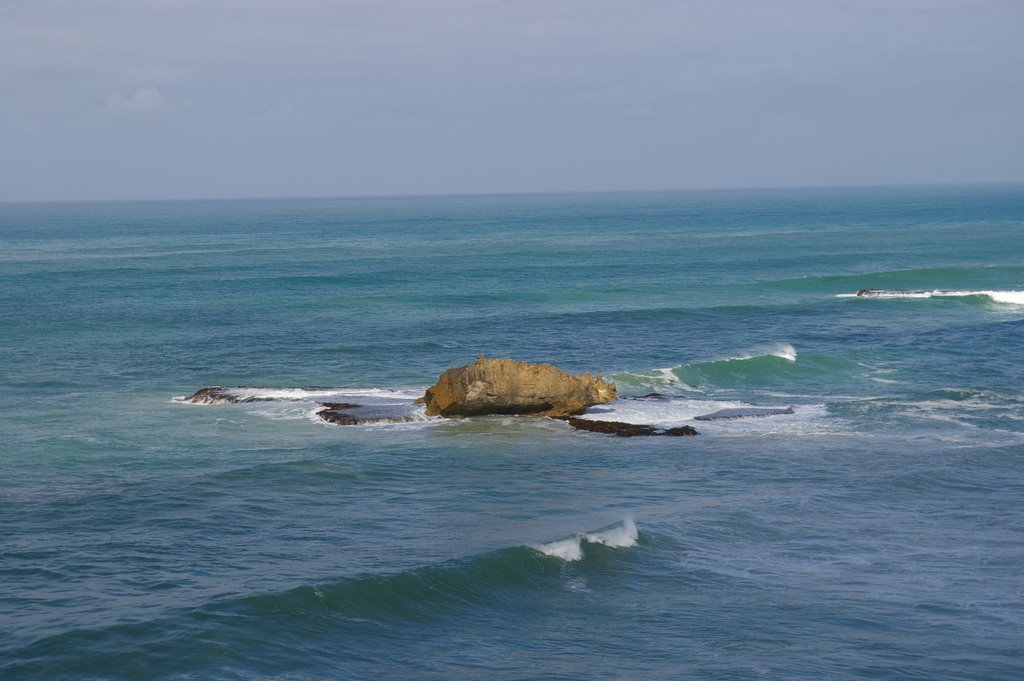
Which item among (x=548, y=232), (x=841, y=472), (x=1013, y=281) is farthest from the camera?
(x=548, y=232)

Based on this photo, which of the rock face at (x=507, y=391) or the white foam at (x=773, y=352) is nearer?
the rock face at (x=507, y=391)

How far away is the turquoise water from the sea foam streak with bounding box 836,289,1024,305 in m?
4.13

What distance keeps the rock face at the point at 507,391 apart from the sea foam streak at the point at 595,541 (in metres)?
10.4

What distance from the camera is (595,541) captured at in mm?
22484

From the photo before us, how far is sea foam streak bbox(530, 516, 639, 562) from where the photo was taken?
21.9m

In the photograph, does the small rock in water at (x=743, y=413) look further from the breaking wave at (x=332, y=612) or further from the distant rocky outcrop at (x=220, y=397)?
the distant rocky outcrop at (x=220, y=397)

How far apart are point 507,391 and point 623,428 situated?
346cm

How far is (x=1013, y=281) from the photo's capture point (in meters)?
73.4

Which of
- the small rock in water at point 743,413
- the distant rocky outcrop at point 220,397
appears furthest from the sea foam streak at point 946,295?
the distant rocky outcrop at point 220,397

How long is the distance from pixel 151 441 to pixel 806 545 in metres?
17.3

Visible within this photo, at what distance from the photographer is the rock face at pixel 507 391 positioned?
33438 mm

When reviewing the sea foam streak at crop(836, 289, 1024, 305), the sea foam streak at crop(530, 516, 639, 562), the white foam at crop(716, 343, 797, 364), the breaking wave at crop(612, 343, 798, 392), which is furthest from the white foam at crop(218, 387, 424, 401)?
the sea foam streak at crop(836, 289, 1024, 305)

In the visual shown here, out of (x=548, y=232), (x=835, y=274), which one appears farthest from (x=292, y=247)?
(x=835, y=274)

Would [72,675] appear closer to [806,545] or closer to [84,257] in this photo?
[806,545]
